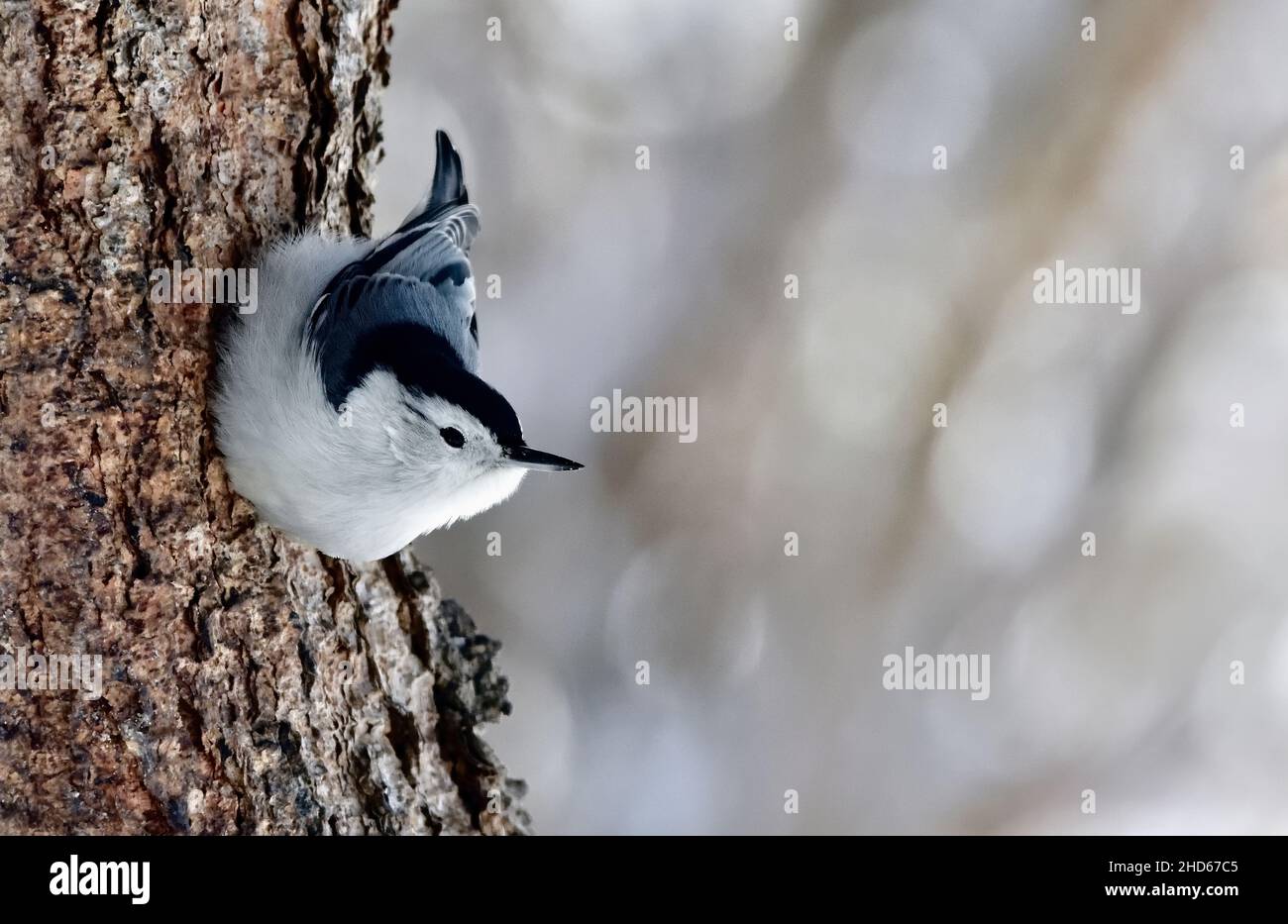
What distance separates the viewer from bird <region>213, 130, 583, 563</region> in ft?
4.63

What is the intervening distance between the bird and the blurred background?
1426 millimetres

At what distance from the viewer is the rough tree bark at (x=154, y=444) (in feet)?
4.12

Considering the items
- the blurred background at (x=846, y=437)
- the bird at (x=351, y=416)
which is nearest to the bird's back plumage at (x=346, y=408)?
the bird at (x=351, y=416)

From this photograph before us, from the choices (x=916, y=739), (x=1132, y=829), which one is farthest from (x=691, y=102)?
(x=1132, y=829)

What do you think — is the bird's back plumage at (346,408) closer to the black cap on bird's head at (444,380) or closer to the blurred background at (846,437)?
the black cap on bird's head at (444,380)

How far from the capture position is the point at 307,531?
143 cm

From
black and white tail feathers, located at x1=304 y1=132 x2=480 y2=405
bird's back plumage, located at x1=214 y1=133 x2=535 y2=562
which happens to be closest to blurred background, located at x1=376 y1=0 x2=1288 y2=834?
black and white tail feathers, located at x1=304 y1=132 x2=480 y2=405

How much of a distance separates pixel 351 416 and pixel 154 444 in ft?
0.84

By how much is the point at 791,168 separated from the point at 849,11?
1.51 feet

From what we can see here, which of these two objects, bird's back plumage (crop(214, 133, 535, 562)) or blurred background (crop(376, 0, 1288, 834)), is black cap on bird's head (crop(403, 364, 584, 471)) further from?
blurred background (crop(376, 0, 1288, 834))

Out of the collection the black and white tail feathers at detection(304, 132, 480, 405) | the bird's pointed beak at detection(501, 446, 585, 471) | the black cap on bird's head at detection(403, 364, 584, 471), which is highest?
the black and white tail feathers at detection(304, 132, 480, 405)

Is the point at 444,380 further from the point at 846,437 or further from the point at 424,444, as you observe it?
the point at 846,437

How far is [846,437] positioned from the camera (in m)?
3.01
